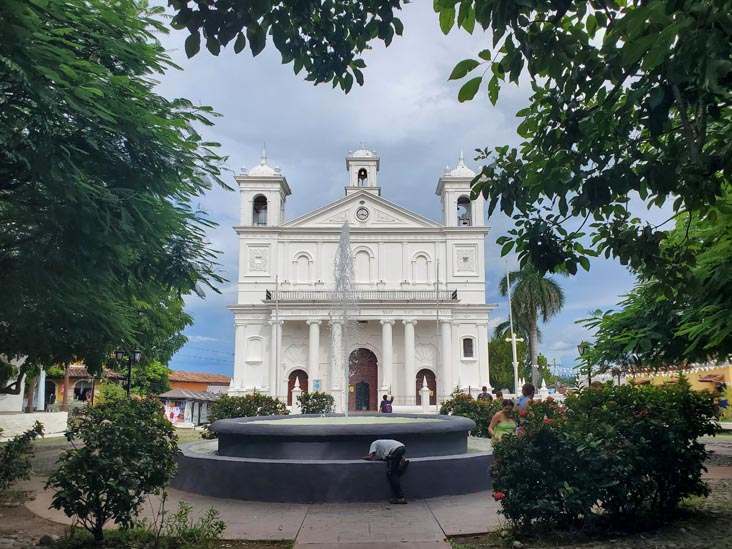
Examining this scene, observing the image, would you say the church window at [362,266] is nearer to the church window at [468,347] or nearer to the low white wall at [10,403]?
the church window at [468,347]

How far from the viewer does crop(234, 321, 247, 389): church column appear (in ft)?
140

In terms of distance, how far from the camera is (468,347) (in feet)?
145

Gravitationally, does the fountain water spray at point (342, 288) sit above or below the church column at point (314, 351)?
above

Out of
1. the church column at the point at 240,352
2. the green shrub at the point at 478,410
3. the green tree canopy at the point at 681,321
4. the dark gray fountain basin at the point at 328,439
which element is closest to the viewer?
the green tree canopy at the point at 681,321

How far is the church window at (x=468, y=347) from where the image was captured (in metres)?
44.1

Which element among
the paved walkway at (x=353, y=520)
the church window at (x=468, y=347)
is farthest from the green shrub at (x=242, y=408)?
the church window at (x=468, y=347)

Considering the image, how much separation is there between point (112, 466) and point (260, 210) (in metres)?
42.8

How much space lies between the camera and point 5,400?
1216 inches

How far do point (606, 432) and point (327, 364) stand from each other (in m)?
38.0

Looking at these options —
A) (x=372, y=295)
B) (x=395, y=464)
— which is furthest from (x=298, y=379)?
Result: (x=395, y=464)

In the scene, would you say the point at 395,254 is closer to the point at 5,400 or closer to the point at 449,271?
the point at 449,271

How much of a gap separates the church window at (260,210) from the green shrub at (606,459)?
42.1 meters

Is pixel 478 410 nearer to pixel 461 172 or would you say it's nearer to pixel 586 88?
pixel 586 88

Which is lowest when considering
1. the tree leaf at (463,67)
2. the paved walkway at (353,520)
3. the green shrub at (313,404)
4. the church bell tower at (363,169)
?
the paved walkway at (353,520)
